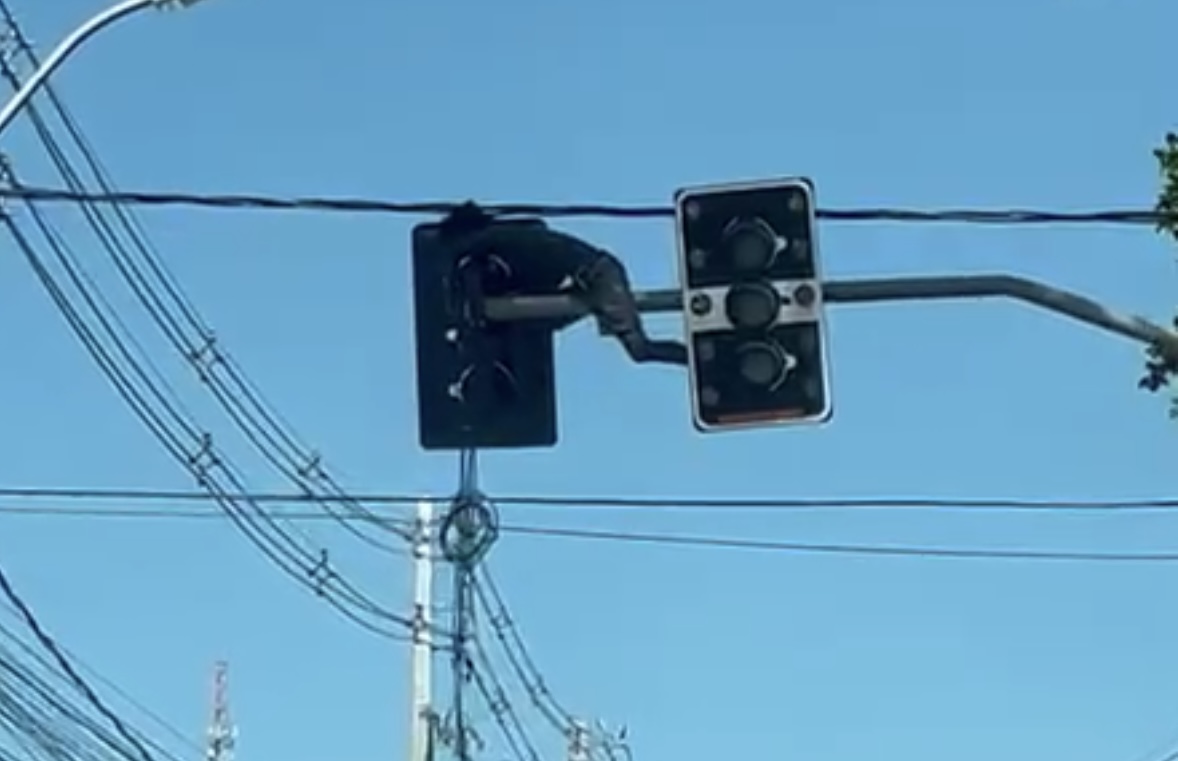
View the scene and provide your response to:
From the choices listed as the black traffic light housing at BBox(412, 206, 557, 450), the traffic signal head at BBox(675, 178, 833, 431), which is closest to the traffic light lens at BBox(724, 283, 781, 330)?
the traffic signal head at BBox(675, 178, 833, 431)

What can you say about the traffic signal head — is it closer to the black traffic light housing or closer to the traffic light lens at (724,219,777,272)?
the traffic light lens at (724,219,777,272)

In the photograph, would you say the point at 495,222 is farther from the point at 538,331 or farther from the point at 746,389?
the point at 746,389

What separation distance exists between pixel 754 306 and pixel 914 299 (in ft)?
2.66

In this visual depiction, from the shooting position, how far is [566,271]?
9930 mm

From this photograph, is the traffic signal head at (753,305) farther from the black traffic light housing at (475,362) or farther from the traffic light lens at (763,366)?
the black traffic light housing at (475,362)

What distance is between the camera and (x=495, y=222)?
33.2 ft

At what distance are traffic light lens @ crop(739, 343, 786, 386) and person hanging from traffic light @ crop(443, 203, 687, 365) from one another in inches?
12.3

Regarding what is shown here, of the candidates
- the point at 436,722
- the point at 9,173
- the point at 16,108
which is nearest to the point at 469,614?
the point at 436,722

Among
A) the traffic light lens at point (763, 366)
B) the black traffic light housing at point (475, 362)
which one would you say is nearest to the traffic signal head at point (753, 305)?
the traffic light lens at point (763, 366)

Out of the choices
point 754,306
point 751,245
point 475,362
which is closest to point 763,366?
point 754,306

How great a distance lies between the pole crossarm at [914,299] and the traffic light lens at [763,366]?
34cm

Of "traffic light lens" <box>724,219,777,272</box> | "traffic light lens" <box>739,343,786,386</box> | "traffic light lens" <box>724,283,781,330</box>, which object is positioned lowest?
"traffic light lens" <box>739,343,786,386</box>

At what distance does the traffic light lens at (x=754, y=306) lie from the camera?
9.50m

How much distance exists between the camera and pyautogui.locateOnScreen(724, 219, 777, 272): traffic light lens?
9594 mm
